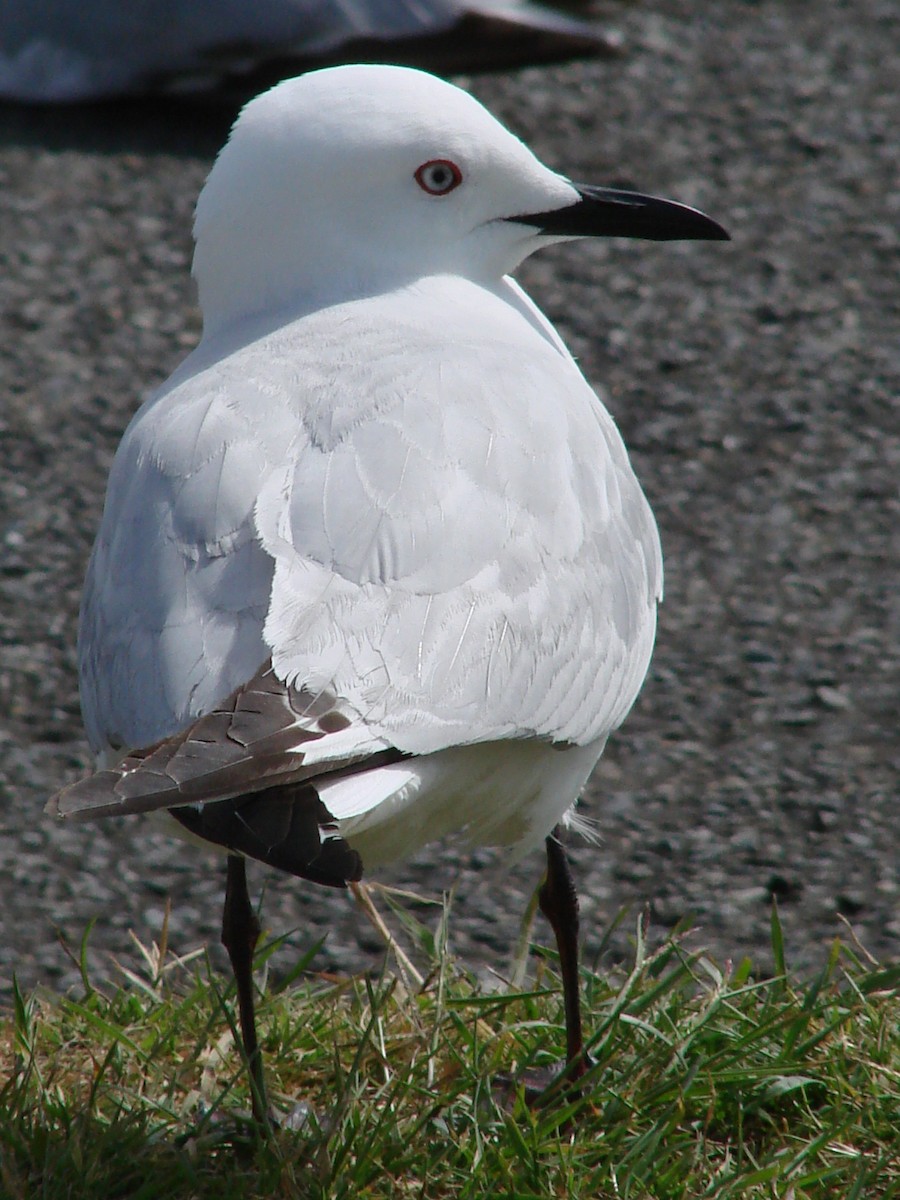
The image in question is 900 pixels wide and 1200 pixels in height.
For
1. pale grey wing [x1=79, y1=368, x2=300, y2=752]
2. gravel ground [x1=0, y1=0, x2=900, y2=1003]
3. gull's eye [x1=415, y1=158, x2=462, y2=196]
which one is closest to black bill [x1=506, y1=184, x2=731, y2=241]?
gull's eye [x1=415, y1=158, x2=462, y2=196]

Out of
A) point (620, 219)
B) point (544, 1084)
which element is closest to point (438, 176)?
point (620, 219)

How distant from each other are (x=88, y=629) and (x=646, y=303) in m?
4.25

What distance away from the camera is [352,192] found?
3.23 meters

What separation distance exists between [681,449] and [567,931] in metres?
2.81

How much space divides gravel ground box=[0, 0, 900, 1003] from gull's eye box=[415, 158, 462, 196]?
5.49ft

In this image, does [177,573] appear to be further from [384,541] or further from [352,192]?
[352,192]

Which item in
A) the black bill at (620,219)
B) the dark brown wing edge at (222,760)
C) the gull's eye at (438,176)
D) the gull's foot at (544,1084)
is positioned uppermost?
the gull's eye at (438,176)

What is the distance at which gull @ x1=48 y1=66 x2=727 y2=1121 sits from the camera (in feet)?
7.41

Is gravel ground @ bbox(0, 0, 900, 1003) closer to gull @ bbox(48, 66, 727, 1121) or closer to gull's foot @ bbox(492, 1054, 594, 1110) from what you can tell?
gull's foot @ bbox(492, 1054, 594, 1110)

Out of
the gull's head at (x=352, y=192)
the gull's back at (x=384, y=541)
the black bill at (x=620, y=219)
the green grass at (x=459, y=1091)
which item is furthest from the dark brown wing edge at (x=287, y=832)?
the black bill at (x=620, y=219)

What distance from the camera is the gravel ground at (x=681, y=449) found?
407 centimetres

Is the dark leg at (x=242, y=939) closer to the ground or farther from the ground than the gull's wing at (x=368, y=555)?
closer to the ground

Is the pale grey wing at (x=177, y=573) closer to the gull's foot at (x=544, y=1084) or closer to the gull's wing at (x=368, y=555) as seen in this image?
the gull's wing at (x=368, y=555)

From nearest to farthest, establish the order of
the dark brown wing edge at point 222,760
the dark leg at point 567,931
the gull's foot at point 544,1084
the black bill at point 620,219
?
the dark brown wing edge at point 222,760
the gull's foot at point 544,1084
the dark leg at point 567,931
the black bill at point 620,219
